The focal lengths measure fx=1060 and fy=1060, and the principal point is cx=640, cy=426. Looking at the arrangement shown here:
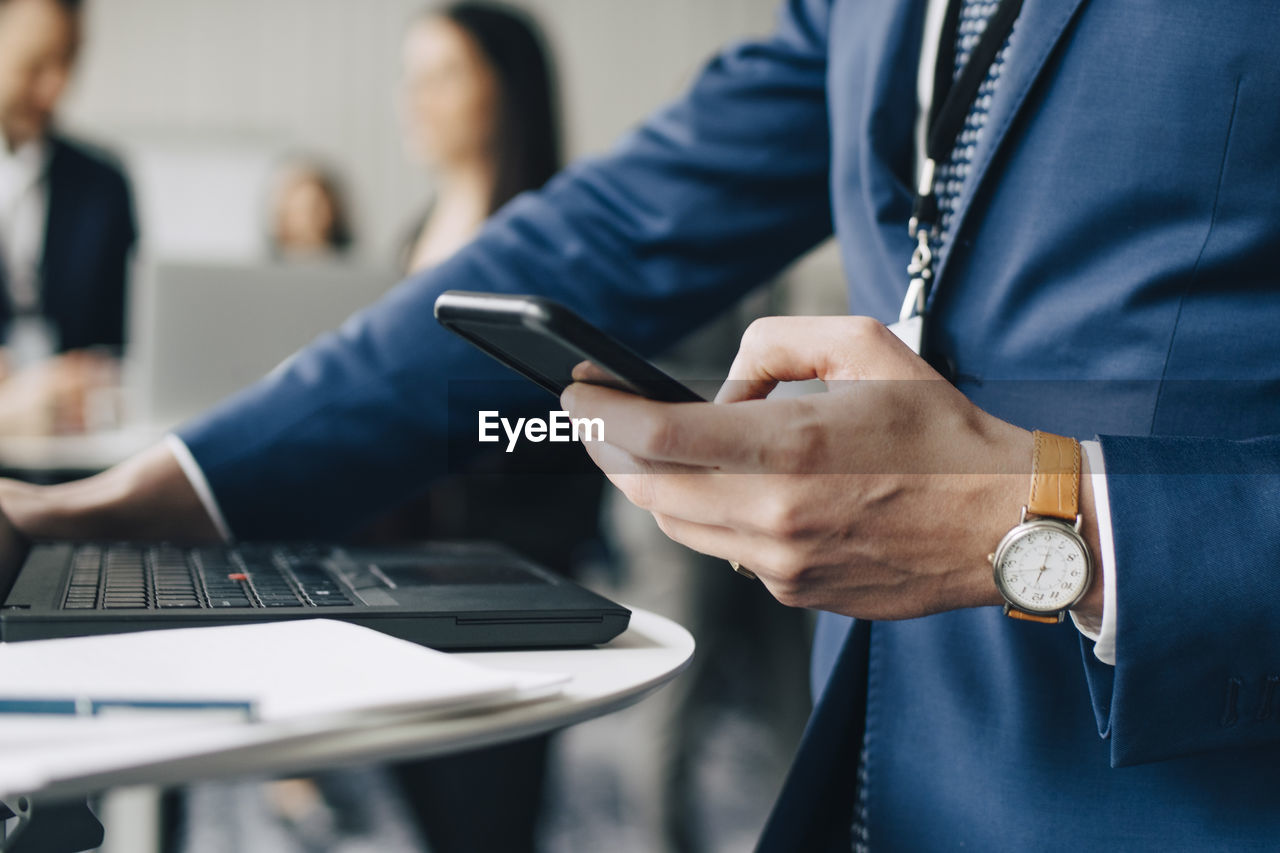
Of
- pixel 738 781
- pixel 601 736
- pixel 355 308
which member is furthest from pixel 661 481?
pixel 601 736

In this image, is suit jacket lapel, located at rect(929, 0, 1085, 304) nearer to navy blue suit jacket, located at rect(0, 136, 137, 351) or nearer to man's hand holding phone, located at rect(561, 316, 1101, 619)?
man's hand holding phone, located at rect(561, 316, 1101, 619)

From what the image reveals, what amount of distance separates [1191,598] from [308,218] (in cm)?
426

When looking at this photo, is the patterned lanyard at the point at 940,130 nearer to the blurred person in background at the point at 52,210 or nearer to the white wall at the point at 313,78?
the blurred person in background at the point at 52,210

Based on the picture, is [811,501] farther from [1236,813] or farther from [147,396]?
[147,396]

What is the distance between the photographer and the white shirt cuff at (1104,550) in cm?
48

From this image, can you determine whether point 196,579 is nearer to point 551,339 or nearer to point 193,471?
point 193,471

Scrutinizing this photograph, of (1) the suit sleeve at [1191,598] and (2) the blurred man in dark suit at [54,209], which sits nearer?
(1) the suit sleeve at [1191,598]

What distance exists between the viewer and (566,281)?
792 millimetres

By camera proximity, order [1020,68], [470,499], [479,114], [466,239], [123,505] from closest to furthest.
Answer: [1020,68] < [123,505] < [466,239] < [470,499] < [479,114]

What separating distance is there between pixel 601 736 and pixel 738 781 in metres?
0.47

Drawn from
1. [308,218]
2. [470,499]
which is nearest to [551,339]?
[470,499]

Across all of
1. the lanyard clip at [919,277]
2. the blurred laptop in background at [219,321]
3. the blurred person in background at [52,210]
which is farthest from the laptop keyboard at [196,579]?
the blurred person in background at [52,210]

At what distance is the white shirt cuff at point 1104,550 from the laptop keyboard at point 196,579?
360mm

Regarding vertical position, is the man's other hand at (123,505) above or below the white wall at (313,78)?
below
